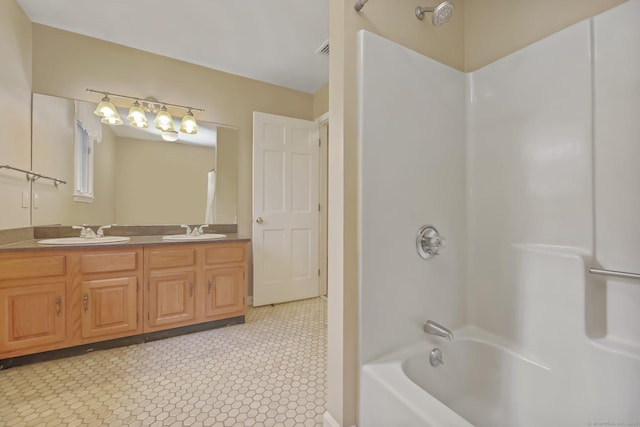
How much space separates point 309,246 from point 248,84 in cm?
196

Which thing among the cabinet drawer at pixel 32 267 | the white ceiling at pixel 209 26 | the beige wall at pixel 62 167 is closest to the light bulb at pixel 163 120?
the beige wall at pixel 62 167

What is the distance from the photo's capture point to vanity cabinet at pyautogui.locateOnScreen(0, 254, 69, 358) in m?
1.61

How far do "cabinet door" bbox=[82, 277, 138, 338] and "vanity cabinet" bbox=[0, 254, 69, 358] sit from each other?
11cm

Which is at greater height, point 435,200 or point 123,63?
point 123,63

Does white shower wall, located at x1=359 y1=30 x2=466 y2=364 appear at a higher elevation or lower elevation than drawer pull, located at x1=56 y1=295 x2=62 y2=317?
higher

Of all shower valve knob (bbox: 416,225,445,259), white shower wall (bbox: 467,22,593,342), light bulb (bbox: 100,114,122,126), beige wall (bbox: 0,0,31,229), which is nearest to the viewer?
white shower wall (bbox: 467,22,593,342)

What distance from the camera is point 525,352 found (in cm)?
119

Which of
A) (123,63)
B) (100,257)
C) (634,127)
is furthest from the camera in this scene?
(123,63)

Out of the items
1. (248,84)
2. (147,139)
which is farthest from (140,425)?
(248,84)

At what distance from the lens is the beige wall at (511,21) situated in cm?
113

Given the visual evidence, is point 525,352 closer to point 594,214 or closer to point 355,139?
point 594,214

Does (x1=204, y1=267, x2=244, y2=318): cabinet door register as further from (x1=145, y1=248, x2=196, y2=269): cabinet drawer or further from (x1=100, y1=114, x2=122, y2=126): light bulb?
(x1=100, y1=114, x2=122, y2=126): light bulb

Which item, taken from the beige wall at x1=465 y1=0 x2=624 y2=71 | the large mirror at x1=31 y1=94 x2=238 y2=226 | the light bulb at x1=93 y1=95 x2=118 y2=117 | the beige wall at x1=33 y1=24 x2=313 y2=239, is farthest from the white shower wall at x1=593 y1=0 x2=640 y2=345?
the light bulb at x1=93 y1=95 x2=118 y2=117

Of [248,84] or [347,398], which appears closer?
[347,398]
